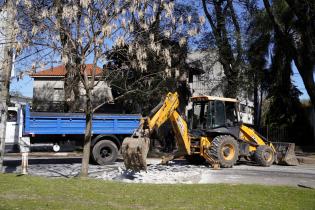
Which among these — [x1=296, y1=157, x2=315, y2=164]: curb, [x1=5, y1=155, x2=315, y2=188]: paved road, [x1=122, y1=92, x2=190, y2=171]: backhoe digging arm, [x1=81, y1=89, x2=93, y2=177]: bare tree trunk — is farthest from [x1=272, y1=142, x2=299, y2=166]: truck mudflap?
[x1=81, y1=89, x2=93, y2=177]: bare tree trunk

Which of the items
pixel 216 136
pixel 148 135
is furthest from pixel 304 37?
pixel 148 135

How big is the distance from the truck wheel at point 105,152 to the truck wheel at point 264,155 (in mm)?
5925

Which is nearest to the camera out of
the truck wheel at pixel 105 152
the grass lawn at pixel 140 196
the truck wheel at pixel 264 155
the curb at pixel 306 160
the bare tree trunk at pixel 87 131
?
the grass lawn at pixel 140 196

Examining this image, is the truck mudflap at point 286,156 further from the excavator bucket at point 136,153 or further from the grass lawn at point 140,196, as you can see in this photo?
the grass lawn at point 140,196

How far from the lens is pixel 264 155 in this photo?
1994 centimetres

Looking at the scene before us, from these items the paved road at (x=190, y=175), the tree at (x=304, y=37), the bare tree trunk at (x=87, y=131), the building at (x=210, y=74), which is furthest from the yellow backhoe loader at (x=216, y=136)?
the building at (x=210, y=74)

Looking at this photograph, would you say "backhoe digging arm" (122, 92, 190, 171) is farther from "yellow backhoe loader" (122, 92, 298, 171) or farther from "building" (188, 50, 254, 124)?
"building" (188, 50, 254, 124)

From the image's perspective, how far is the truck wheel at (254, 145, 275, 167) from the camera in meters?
19.8

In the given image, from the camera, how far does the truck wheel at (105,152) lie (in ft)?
65.4

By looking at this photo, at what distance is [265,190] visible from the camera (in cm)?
1179

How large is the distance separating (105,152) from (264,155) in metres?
6.65

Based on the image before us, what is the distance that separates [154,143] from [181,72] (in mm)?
4699

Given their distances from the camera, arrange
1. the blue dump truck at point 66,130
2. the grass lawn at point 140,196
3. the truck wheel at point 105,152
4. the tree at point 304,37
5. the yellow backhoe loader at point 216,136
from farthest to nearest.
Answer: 1. the tree at point 304,37
2. the truck wheel at point 105,152
3. the blue dump truck at point 66,130
4. the yellow backhoe loader at point 216,136
5. the grass lawn at point 140,196

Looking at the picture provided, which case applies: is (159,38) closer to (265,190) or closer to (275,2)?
(265,190)
